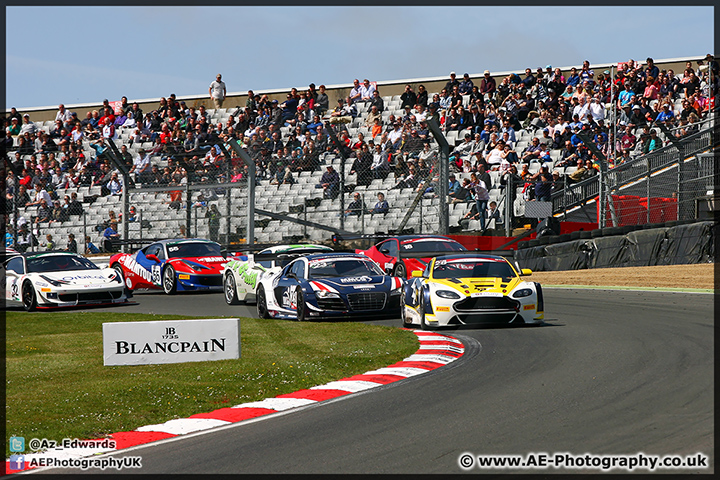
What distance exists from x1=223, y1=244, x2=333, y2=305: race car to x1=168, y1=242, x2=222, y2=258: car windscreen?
2.53 metres

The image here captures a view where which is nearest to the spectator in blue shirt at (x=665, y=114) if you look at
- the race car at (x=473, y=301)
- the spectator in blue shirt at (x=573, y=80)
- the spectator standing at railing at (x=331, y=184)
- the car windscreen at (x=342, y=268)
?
the spectator in blue shirt at (x=573, y=80)

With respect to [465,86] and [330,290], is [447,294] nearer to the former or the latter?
[330,290]

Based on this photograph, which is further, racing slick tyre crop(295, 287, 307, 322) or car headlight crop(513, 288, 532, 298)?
racing slick tyre crop(295, 287, 307, 322)

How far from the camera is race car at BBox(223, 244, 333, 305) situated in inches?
664

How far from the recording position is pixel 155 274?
68.8ft

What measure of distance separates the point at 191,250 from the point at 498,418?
50.1ft

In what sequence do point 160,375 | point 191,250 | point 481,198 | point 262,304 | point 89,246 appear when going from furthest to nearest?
1. point 89,246
2. point 481,198
3. point 191,250
4. point 262,304
5. point 160,375

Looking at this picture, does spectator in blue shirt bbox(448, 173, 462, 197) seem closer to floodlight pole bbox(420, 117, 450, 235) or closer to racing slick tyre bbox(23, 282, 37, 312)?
floodlight pole bbox(420, 117, 450, 235)

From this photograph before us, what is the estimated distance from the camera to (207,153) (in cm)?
2273

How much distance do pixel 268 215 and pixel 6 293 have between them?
6.55 m

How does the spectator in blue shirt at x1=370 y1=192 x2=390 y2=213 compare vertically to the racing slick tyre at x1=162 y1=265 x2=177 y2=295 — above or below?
above

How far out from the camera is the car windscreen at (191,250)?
20750 mm

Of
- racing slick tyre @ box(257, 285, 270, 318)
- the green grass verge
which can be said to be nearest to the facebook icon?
the green grass verge

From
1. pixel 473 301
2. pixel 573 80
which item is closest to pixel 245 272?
pixel 473 301
